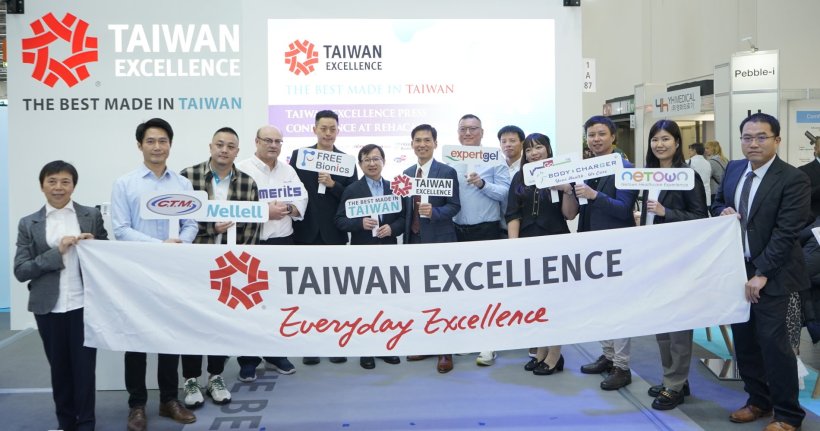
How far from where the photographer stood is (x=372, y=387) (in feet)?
13.8

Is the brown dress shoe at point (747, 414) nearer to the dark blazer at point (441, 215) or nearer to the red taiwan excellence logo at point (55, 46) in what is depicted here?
the dark blazer at point (441, 215)

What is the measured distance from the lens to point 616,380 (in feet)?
13.2

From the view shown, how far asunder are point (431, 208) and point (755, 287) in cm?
194

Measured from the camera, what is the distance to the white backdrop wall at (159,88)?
571 cm

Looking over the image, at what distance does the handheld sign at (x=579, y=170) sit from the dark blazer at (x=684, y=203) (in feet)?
0.89

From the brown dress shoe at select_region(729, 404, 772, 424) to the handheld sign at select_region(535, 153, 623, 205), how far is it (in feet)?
4.69

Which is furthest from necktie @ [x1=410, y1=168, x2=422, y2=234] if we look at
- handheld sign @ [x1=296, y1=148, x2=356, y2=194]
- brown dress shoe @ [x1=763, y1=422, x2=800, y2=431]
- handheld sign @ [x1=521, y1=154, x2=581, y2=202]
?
brown dress shoe @ [x1=763, y1=422, x2=800, y2=431]

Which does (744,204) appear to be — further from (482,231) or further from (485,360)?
(485,360)

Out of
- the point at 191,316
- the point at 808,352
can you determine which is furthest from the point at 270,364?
the point at 808,352

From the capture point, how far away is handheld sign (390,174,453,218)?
426cm

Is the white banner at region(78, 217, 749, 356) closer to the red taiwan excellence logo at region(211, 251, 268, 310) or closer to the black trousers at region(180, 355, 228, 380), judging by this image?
the red taiwan excellence logo at region(211, 251, 268, 310)

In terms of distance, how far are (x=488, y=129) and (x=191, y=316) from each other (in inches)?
132

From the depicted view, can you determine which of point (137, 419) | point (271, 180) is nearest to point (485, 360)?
point (271, 180)

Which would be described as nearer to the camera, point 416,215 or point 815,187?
point 416,215
